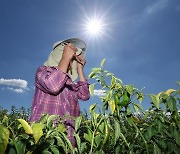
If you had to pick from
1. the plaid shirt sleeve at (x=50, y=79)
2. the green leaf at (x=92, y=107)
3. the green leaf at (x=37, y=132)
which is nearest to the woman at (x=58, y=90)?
the plaid shirt sleeve at (x=50, y=79)

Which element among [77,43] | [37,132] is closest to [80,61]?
[77,43]

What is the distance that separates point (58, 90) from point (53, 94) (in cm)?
10

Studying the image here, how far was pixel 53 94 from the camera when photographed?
8.97 feet

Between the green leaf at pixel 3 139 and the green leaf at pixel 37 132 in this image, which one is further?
the green leaf at pixel 37 132

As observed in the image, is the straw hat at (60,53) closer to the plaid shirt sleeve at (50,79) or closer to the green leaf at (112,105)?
the plaid shirt sleeve at (50,79)

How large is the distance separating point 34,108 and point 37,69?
33 centimetres

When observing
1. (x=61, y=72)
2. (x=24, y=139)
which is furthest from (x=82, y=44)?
(x=24, y=139)

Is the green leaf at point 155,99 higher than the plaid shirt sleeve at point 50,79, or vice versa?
the plaid shirt sleeve at point 50,79

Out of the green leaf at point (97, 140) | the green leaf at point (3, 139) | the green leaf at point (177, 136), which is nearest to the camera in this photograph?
the green leaf at point (3, 139)

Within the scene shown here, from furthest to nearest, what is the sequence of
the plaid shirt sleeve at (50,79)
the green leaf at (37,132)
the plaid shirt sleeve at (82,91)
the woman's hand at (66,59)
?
the plaid shirt sleeve at (82,91), the woman's hand at (66,59), the plaid shirt sleeve at (50,79), the green leaf at (37,132)

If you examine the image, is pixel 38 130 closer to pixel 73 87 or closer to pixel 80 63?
pixel 73 87

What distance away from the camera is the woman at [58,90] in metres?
2.61

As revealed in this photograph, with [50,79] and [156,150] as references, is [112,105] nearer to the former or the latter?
[156,150]

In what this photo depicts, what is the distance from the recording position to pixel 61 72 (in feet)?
8.84
